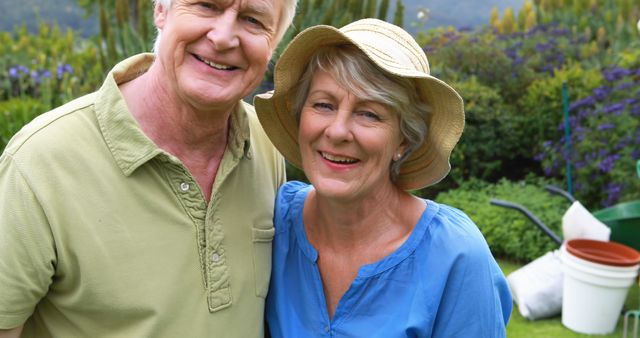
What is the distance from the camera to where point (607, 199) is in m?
6.36

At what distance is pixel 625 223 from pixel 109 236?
14.3 feet

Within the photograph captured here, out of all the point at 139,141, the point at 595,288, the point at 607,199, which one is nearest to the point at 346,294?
the point at 139,141

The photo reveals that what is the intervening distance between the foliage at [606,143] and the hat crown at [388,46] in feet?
15.1

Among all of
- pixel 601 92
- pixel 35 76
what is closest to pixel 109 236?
pixel 35 76

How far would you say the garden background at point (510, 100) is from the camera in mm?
6012

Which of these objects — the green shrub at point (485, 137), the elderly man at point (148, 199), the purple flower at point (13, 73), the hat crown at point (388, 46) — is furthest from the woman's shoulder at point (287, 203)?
the purple flower at point (13, 73)

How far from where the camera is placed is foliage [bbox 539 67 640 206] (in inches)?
237

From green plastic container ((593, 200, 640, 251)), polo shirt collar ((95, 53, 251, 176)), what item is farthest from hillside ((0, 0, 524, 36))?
polo shirt collar ((95, 53, 251, 176))

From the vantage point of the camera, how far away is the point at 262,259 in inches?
84.2

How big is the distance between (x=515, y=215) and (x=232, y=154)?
4613 mm

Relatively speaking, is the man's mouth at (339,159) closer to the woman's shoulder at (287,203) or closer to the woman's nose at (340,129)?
the woman's nose at (340,129)

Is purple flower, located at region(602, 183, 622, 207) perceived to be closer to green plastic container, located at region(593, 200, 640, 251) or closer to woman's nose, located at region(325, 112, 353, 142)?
green plastic container, located at region(593, 200, 640, 251)

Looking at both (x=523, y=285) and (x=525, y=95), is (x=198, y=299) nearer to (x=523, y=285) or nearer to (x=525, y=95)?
(x=523, y=285)

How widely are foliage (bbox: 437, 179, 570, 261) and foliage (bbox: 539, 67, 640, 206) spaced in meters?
0.38
